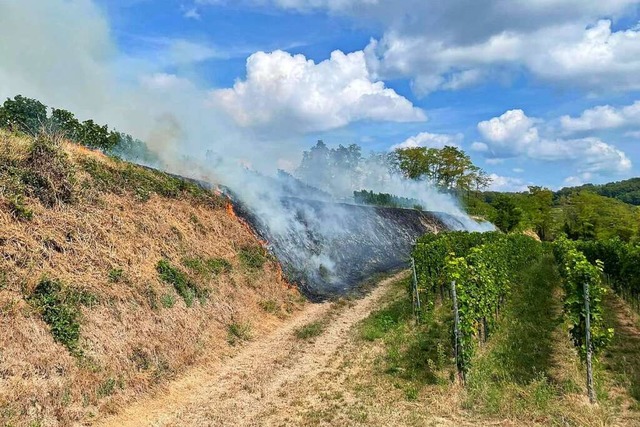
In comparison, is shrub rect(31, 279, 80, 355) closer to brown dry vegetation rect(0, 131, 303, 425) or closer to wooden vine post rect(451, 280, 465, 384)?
brown dry vegetation rect(0, 131, 303, 425)

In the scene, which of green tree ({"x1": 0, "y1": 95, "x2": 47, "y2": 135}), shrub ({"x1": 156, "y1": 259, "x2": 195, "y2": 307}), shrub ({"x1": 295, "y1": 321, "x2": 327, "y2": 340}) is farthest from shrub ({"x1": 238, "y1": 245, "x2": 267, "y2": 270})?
green tree ({"x1": 0, "y1": 95, "x2": 47, "y2": 135})

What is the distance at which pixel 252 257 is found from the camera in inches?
828

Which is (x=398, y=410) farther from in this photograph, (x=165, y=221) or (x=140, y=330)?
(x=165, y=221)

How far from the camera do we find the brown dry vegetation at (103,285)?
887cm

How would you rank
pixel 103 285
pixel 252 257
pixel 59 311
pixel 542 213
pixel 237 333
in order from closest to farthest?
pixel 59 311 → pixel 103 285 → pixel 237 333 → pixel 252 257 → pixel 542 213

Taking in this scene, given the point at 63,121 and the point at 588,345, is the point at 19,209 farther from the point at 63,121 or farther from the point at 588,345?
the point at 63,121

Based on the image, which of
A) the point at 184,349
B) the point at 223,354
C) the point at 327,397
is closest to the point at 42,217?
the point at 184,349

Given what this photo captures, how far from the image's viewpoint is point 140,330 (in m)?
11.7

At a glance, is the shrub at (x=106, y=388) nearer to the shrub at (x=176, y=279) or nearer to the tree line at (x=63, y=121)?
the shrub at (x=176, y=279)

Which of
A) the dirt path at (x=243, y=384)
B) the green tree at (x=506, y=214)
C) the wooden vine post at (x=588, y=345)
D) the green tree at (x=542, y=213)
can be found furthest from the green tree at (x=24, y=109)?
the green tree at (x=542, y=213)

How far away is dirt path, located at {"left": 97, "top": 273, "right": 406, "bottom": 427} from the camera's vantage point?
9148 millimetres

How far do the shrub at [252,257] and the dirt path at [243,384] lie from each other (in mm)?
4445

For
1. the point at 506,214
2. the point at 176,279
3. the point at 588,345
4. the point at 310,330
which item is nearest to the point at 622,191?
the point at 506,214

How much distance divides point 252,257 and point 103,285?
372 inches
